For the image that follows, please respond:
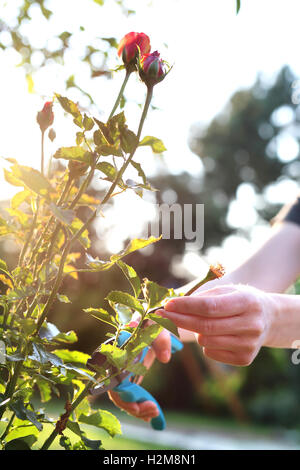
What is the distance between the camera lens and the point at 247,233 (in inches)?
742

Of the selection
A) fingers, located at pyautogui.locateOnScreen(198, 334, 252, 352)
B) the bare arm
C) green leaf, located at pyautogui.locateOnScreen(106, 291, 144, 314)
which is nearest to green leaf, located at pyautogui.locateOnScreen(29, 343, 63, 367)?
green leaf, located at pyautogui.locateOnScreen(106, 291, 144, 314)

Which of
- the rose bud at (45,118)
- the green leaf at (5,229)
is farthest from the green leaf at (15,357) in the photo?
the rose bud at (45,118)

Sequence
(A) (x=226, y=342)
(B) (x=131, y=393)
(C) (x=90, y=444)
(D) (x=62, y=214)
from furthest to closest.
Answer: (B) (x=131, y=393), (A) (x=226, y=342), (C) (x=90, y=444), (D) (x=62, y=214)

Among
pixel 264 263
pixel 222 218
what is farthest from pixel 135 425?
pixel 264 263

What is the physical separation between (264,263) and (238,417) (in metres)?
13.6

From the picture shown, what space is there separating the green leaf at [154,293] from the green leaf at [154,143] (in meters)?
0.17

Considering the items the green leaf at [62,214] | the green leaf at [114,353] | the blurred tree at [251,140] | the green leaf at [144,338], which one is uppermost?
the blurred tree at [251,140]

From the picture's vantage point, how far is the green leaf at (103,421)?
0.81 metres

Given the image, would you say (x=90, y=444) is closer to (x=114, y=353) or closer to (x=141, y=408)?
(x=114, y=353)

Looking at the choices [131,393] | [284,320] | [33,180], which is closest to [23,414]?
[33,180]

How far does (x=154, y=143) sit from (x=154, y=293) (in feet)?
0.63

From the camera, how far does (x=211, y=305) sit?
813 millimetres

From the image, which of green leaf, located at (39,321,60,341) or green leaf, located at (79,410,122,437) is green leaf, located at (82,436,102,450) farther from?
green leaf, located at (39,321,60,341)

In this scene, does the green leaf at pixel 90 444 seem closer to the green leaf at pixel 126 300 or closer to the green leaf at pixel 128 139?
the green leaf at pixel 126 300
